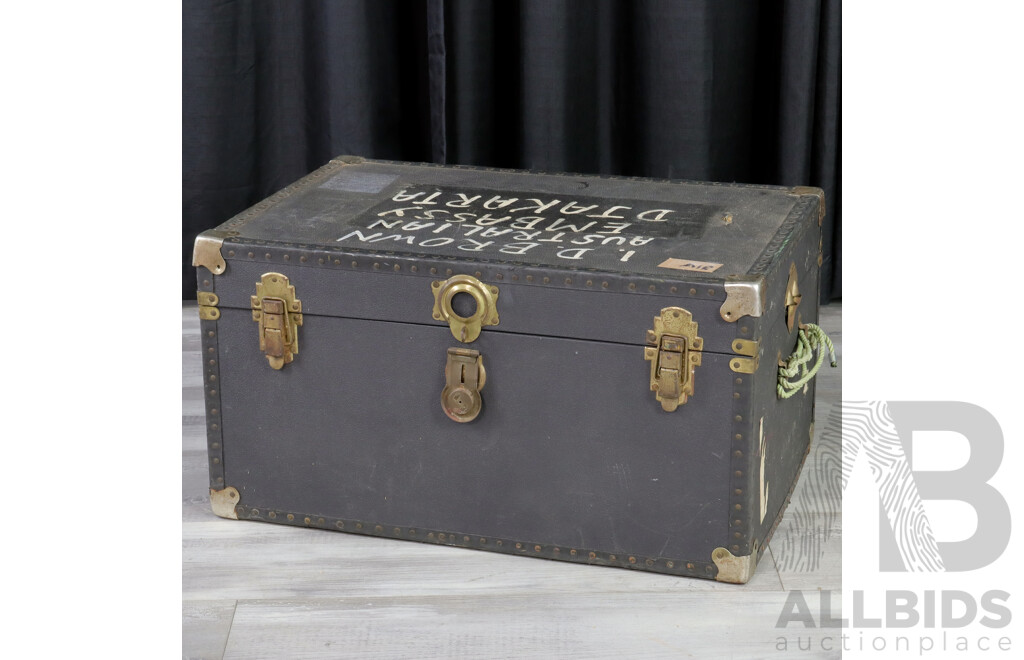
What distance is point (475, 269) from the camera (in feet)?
5.82

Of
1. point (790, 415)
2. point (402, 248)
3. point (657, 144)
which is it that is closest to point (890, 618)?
point (790, 415)

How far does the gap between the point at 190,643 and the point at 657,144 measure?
4.92 ft

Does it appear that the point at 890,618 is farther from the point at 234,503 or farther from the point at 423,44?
the point at 423,44

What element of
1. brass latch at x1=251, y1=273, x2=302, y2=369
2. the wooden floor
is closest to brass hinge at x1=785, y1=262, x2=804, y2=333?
the wooden floor

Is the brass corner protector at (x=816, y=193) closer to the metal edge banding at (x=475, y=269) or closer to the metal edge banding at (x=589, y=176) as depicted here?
the metal edge banding at (x=589, y=176)

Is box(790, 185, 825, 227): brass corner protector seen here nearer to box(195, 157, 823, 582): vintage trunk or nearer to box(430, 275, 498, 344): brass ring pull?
box(195, 157, 823, 582): vintage trunk

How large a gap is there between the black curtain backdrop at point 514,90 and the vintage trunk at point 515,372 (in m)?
0.65

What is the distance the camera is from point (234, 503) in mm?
2008

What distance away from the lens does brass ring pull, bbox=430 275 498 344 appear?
5.82 ft

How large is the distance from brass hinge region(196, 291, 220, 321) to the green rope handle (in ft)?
2.79

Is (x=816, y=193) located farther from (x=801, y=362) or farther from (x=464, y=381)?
(x=464, y=381)

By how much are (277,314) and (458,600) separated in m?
0.49

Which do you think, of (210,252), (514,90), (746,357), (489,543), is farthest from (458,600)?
(514,90)

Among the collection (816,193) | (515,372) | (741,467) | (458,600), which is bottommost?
(458,600)
